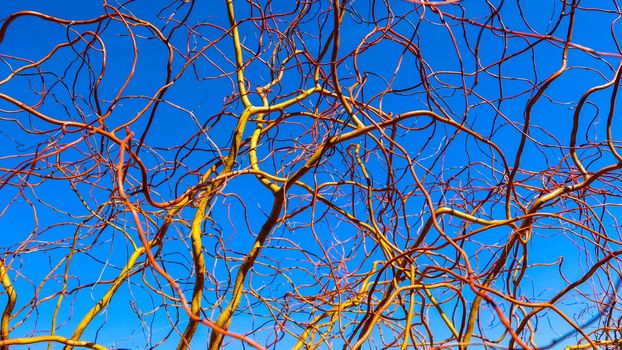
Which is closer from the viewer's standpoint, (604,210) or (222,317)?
(222,317)

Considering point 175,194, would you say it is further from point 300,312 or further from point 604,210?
point 604,210

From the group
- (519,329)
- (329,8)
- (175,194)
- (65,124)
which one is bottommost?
(519,329)

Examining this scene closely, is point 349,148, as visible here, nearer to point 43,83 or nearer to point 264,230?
point 264,230

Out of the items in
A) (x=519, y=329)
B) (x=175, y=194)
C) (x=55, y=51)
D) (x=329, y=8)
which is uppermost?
(x=329, y=8)

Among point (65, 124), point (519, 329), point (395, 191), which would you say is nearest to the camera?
point (65, 124)

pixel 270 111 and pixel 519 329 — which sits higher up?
pixel 270 111

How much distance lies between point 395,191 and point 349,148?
0.28 meters

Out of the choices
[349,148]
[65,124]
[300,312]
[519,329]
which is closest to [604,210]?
[519,329]

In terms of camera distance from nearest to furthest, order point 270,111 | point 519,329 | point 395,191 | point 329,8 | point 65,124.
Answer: point 65,124 < point 519,329 < point 395,191 < point 270,111 < point 329,8

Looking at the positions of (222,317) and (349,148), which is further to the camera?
(349,148)

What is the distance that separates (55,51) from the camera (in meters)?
1.21

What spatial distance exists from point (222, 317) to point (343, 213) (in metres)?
0.32

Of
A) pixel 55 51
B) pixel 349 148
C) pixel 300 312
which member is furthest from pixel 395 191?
pixel 55 51

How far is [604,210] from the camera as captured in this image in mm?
1361
